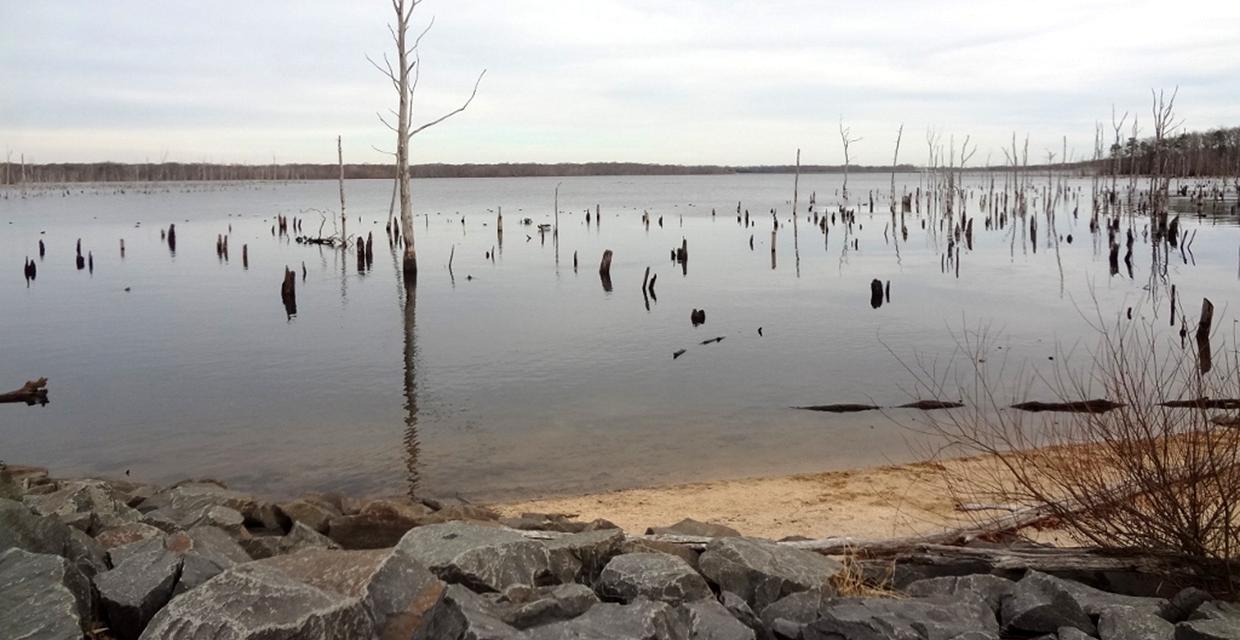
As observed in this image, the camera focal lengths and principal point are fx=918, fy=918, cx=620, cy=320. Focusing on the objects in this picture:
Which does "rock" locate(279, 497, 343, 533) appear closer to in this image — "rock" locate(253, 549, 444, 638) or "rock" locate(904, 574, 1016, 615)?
"rock" locate(253, 549, 444, 638)

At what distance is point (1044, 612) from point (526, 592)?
2755mm

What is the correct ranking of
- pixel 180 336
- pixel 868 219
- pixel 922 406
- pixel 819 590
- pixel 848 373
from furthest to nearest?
1. pixel 868 219
2. pixel 180 336
3. pixel 848 373
4. pixel 922 406
5. pixel 819 590

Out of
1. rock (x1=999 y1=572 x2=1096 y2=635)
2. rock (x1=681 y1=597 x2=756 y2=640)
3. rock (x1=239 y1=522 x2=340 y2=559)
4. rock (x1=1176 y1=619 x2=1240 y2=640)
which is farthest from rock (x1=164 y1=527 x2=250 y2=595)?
rock (x1=1176 y1=619 x2=1240 y2=640)

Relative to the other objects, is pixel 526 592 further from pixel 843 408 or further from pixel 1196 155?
pixel 1196 155

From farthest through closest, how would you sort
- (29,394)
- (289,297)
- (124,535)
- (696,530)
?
(289,297) → (29,394) → (696,530) → (124,535)

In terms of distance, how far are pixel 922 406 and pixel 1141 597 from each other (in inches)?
302

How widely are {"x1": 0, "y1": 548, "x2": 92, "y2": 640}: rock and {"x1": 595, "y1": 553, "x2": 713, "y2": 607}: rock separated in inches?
102

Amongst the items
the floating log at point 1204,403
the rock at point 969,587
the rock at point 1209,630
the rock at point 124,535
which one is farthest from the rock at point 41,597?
the floating log at point 1204,403

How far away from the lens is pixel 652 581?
509 cm

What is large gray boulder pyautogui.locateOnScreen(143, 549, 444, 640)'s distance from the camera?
3967 mm

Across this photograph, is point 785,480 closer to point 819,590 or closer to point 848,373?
point 819,590

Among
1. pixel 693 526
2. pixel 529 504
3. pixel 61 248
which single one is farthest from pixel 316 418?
pixel 61 248

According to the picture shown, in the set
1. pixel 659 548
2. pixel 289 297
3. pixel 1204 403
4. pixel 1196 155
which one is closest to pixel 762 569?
pixel 659 548

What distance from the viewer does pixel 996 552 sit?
224 inches
